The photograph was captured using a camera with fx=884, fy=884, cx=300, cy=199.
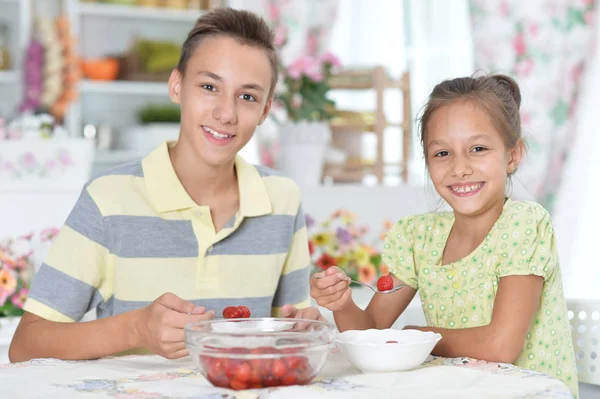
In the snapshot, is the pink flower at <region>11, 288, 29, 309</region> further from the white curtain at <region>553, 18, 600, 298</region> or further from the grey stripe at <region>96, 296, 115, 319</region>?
the white curtain at <region>553, 18, 600, 298</region>

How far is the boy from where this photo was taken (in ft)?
5.04

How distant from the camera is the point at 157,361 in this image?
50.6 inches

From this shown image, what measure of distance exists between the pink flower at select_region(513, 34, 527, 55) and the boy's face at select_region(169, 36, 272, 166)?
1.98 m

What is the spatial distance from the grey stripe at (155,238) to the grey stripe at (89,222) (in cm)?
4

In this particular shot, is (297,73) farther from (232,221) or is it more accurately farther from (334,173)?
(232,221)

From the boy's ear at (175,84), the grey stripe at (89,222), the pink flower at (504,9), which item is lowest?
the grey stripe at (89,222)

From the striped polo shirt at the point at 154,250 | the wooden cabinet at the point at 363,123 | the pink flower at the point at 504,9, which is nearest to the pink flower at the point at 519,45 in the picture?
the pink flower at the point at 504,9

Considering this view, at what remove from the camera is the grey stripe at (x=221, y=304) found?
162 cm

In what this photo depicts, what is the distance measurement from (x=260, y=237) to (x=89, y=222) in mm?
330

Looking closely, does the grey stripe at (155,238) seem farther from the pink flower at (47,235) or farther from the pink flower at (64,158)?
the pink flower at (64,158)

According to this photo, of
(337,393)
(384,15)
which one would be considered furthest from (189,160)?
(384,15)

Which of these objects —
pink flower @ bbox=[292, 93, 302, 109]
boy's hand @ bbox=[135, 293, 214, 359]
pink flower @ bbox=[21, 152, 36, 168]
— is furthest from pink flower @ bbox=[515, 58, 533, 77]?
boy's hand @ bbox=[135, 293, 214, 359]

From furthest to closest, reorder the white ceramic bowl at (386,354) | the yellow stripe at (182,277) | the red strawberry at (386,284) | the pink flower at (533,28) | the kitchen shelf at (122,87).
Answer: the kitchen shelf at (122,87) < the pink flower at (533,28) < the yellow stripe at (182,277) < the red strawberry at (386,284) < the white ceramic bowl at (386,354)

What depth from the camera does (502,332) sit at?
52.9 inches
